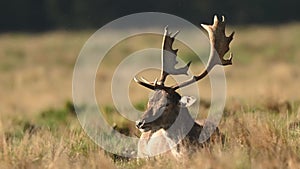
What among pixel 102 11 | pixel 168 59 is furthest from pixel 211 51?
pixel 102 11

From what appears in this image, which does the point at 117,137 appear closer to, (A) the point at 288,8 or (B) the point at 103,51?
(B) the point at 103,51

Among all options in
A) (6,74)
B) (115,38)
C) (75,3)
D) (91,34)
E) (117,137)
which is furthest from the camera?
(75,3)

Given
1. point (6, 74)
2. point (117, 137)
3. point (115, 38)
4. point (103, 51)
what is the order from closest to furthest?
point (117, 137)
point (6, 74)
point (103, 51)
point (115, 38)

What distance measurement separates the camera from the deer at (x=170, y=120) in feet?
27.0

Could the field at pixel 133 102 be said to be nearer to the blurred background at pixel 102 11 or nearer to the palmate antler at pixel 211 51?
the palmate antler at pixel 211 51

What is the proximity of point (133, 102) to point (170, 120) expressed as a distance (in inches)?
267

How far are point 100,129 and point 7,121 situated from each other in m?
2.35

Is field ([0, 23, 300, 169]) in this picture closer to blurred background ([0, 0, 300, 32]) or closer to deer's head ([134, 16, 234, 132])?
deer's head ([134, 16, 234, 132])

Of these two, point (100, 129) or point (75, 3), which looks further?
point (75, 3)

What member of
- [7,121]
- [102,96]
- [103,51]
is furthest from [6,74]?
[7,121]

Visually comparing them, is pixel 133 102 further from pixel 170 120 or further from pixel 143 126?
pixel 143 126

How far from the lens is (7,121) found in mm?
11805

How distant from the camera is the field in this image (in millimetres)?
7598

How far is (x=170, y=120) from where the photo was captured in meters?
8.39
